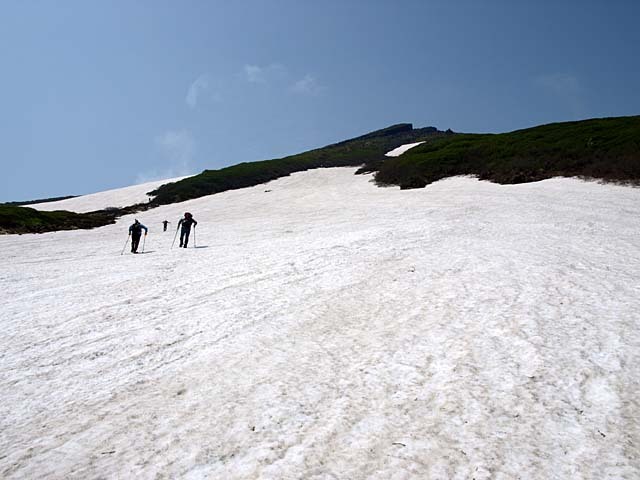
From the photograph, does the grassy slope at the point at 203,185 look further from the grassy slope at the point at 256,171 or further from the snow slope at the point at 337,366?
the snow slope at the point at 337,366

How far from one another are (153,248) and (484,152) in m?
45.8

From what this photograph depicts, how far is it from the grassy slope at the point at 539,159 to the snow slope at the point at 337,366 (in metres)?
26.9

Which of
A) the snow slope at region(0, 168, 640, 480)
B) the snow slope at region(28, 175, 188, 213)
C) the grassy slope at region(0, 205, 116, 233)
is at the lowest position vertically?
the snow slope at region(0, 168, 640, 480)

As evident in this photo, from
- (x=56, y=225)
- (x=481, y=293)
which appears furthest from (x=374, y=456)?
(x=56, y=225)

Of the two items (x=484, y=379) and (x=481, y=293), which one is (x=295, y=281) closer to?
(x=481, y=293)

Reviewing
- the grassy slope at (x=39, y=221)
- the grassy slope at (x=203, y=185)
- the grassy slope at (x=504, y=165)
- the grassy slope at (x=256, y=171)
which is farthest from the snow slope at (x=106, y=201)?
the grassy slope at (x=39, y=221)

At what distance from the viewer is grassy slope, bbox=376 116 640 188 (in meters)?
39.1

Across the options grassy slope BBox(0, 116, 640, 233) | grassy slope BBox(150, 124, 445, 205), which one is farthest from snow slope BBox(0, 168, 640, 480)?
grassy slope BBox(150, 124, 445, 205)

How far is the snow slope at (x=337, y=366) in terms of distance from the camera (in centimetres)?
522

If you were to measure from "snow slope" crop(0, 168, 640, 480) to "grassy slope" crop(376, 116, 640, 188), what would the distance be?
26.9 metres

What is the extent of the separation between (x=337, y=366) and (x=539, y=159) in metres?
47.5

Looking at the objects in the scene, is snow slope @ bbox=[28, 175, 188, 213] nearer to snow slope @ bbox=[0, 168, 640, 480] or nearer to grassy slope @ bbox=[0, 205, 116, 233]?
grassy slope @ bbox=[0, 205, 116, 233]

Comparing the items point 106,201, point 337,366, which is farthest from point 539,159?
point 106,201

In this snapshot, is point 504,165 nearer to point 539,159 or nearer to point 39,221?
point 539,159
